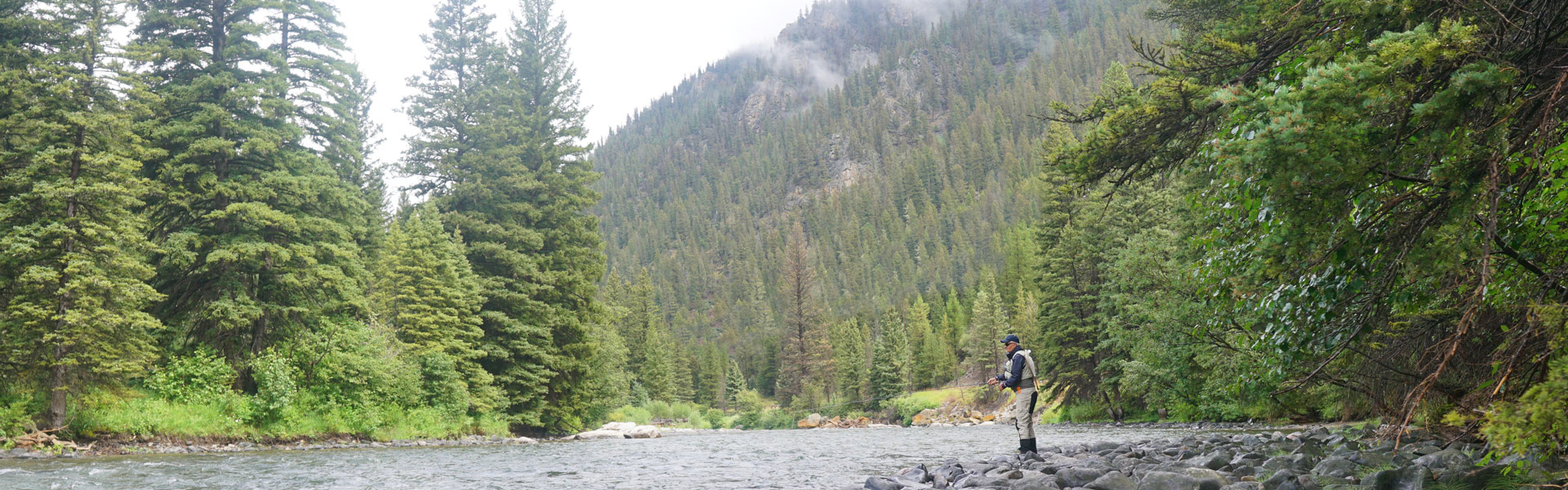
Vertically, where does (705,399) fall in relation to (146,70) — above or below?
below

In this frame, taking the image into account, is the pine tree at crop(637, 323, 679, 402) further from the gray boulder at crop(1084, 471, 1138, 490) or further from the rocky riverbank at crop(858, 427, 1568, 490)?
the gray boulder at crop(1084, 471, 1138, 490)

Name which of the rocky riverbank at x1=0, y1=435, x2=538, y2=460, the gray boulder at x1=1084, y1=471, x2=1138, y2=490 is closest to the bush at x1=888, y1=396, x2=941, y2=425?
the rocky riverbank at x1=0, y1=435, x2=538, y2=460

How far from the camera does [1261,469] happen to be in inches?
348

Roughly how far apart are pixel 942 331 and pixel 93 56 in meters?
79.6

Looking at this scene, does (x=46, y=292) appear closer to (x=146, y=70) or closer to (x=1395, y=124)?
(x=146, y=70)

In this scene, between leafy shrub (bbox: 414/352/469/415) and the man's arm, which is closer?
the man's arm

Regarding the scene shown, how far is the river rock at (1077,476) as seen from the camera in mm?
9242

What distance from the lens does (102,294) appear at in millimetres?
19062

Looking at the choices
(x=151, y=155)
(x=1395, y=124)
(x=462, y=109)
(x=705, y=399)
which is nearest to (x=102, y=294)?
(x=151, y=155)

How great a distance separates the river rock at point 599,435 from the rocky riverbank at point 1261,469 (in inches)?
912

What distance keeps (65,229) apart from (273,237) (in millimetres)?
7129

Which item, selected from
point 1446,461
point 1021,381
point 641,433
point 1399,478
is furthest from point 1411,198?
point 641,433

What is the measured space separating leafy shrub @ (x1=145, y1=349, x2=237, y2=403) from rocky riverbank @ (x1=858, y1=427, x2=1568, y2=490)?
63.6 feet

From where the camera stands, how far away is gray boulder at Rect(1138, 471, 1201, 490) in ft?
25.4
